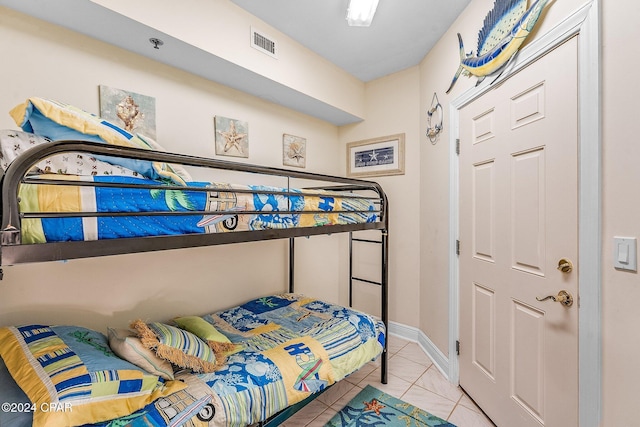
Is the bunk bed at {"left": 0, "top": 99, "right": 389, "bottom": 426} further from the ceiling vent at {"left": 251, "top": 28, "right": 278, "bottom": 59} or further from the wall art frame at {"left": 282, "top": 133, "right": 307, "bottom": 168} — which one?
the ceiling vent at {"left": 251, "top": 28, "right": 278, "bottom": 59}

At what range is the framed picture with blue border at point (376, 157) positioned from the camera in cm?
301

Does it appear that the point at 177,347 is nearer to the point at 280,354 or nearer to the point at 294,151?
the point at 280,354

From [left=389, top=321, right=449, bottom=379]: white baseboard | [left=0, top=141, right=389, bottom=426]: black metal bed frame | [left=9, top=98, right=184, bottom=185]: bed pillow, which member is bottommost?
[left=389, top=321, right=449, bottom=379]: white baseboard

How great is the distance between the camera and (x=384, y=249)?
2270 mm

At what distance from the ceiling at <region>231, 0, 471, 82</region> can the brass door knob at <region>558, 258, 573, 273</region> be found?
183 centimetres

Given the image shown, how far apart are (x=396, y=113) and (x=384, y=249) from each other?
1.56 m

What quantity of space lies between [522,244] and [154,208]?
72.4 inches

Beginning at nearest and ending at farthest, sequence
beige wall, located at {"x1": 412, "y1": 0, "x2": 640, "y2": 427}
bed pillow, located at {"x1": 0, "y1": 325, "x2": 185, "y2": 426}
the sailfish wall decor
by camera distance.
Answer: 1. bed pillow, located at {"x1": 0, "y1": 325, "x2": 185, "y2": 426}
2. beige wall, located at {"x1": 412, "y1": 0, "x2": 640, "y2": 427}
3. the sailfish wall decor

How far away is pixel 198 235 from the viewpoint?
121 cm

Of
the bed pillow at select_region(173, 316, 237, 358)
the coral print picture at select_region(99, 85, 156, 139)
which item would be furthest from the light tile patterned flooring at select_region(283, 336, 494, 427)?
the coral print picture at select_region(99, 85, 156, 139)

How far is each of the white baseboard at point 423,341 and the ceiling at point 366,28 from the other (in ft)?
8.72

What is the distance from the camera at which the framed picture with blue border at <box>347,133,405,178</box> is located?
301 cm

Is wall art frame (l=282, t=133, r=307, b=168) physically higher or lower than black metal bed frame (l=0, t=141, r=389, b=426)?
higher

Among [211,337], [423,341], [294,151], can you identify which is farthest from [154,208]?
[423,341]
